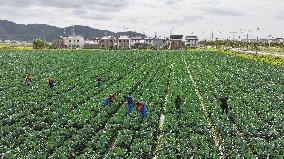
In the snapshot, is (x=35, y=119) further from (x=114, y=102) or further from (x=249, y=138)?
(x=249, y=138)

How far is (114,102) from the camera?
3075 cm

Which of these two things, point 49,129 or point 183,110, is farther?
point 183,110

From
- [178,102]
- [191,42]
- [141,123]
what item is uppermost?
[191,42]

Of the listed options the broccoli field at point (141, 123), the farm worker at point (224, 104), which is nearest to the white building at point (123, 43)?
the broccoli field at point (141, 123)

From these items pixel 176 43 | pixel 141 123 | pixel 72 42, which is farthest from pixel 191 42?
pixel 141 123

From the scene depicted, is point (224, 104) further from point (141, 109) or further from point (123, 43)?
point (123, 43)

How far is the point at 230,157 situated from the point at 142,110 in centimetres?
891

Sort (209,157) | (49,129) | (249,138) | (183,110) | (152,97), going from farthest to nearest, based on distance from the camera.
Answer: (152,97) < (183,110) < (49,129) < (249,138) < (209,157)

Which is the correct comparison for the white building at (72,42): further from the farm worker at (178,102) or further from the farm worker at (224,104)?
the farm worker at (224,104)

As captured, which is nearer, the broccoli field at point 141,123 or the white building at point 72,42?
the broccoli field at point 141,123

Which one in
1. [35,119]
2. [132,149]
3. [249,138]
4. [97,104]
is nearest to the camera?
[132,149]

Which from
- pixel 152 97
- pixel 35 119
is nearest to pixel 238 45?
pixel 152 97

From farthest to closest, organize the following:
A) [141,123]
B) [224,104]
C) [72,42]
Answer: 1. [72,42]
2. [224,104]
3. [141,123]

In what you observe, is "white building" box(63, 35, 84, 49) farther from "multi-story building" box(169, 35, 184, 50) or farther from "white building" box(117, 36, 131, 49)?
"multi-story building" box(169, 35, 184, 50)
